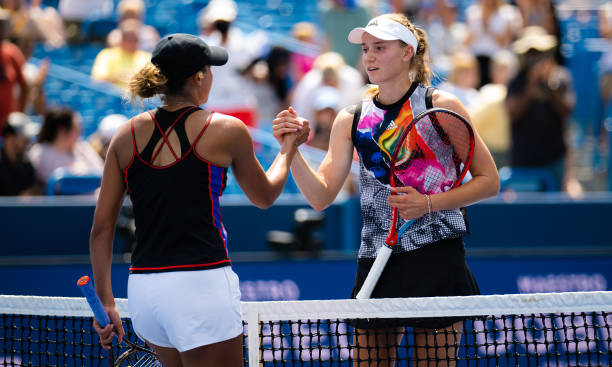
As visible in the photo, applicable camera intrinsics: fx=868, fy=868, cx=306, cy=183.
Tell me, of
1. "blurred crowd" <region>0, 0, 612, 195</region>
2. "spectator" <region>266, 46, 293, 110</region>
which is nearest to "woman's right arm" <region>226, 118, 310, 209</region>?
"blurred crowd" <region>0, 0, 612, 195</region>

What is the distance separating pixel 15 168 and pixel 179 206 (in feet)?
14.5

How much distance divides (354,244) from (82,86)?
13.1ft

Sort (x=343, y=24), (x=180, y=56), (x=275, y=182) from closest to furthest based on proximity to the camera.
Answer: (x=180, y=56), (x=275, y=182), (x=343, y=24)

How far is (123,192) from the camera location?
9.16ft

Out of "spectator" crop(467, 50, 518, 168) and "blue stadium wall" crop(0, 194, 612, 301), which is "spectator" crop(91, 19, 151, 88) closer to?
"blue stadium wall" crop(0, 194, 612, 301)

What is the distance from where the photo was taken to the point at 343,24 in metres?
9.41

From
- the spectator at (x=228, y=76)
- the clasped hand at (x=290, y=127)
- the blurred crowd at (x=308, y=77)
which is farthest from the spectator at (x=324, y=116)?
the clasped hand at (x=290, y=127)

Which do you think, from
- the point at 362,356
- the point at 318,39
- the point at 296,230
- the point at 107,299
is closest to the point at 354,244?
the point at 296,230

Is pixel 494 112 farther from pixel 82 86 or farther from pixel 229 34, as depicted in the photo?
pixel 82 86

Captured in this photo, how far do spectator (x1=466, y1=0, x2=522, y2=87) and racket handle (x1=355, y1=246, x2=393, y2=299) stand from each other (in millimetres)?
6784

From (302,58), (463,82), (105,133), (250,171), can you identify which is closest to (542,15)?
(463,82)

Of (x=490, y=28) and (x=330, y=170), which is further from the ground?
(x=490, y=28)

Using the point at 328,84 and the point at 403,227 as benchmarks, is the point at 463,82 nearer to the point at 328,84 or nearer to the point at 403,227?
the point at 328,84

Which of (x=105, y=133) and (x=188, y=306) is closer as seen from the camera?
(x=188, y=306)
